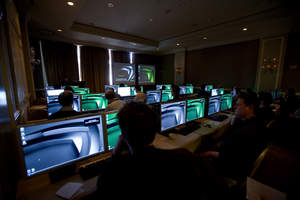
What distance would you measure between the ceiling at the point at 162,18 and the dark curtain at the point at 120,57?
1915mm

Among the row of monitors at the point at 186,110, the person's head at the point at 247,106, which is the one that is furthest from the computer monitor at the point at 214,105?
the person's head at the point at 247,106

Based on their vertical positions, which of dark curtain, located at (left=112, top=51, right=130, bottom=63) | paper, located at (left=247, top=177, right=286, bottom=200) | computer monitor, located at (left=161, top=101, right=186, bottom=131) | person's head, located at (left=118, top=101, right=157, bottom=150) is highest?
dark curtain, located at (left=112, top=51, right=130, bottom=63)

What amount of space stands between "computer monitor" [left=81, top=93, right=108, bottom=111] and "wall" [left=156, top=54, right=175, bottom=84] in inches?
253

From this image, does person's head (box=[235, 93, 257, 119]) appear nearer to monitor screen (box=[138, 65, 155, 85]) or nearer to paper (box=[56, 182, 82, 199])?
paper (box=[56, 182, 82, 199])

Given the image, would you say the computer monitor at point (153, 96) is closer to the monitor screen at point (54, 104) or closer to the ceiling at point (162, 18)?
the monitor screen at point (54, 104)

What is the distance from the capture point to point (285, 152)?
243cm

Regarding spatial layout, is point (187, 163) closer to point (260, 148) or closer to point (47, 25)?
point (260, 148)

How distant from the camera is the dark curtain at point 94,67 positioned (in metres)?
6.22

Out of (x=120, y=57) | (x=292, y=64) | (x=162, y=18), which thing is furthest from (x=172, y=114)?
(x=120, y=57)

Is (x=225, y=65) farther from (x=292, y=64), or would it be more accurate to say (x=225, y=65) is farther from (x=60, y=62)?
(x=60, y=62)

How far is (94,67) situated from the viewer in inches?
257

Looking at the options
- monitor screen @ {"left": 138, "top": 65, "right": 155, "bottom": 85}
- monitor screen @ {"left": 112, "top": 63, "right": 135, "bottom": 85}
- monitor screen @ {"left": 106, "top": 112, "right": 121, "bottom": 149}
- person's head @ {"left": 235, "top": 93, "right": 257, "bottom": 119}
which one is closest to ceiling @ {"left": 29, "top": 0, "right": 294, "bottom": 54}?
monitor screen @ {"left": 112, "top": 63, "right": 135, "bottom": 85}

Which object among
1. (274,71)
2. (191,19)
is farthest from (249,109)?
(274,71)

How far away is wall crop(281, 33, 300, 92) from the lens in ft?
14.1
